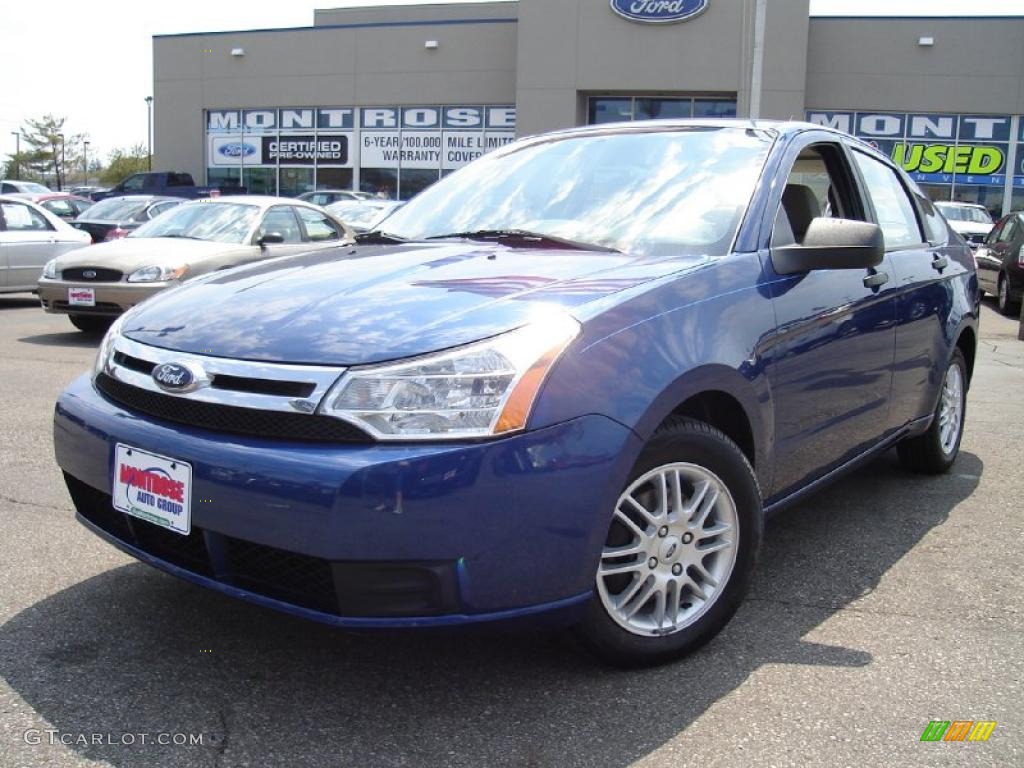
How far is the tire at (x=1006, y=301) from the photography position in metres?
14.2

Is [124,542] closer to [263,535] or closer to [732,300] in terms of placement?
[263,535]

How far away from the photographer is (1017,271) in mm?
13867

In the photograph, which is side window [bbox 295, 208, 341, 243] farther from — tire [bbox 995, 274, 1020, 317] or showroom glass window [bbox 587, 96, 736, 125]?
showroom glass window [bbox 587, 96, 736, 125]

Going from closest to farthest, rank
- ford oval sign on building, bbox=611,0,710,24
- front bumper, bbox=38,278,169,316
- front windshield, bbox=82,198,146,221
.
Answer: front bumper, bbox=38,278,169,316, front windshield, bbox=82,198,146,221, ford oval sign on building, bbox=611,0,710,24

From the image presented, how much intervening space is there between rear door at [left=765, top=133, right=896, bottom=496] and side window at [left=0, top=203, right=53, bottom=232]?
36.9 ft

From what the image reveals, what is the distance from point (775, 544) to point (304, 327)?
2.27 m

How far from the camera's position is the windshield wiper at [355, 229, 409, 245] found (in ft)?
12.3

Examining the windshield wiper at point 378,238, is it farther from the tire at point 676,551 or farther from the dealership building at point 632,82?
the dealership building at point 632,82

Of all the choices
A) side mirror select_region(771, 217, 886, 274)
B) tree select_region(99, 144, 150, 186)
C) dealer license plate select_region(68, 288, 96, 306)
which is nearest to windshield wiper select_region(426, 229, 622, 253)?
side mirror select_region(771, 217, 886, 274)

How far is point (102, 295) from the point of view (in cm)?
924

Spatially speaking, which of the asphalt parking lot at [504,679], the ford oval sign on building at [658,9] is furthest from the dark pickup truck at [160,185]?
the asphalt parking lot at [504,679]

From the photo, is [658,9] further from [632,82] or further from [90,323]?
[90,323]

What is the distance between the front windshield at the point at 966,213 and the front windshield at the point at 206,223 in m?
16.5

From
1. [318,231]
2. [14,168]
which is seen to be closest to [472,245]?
[318,231]
